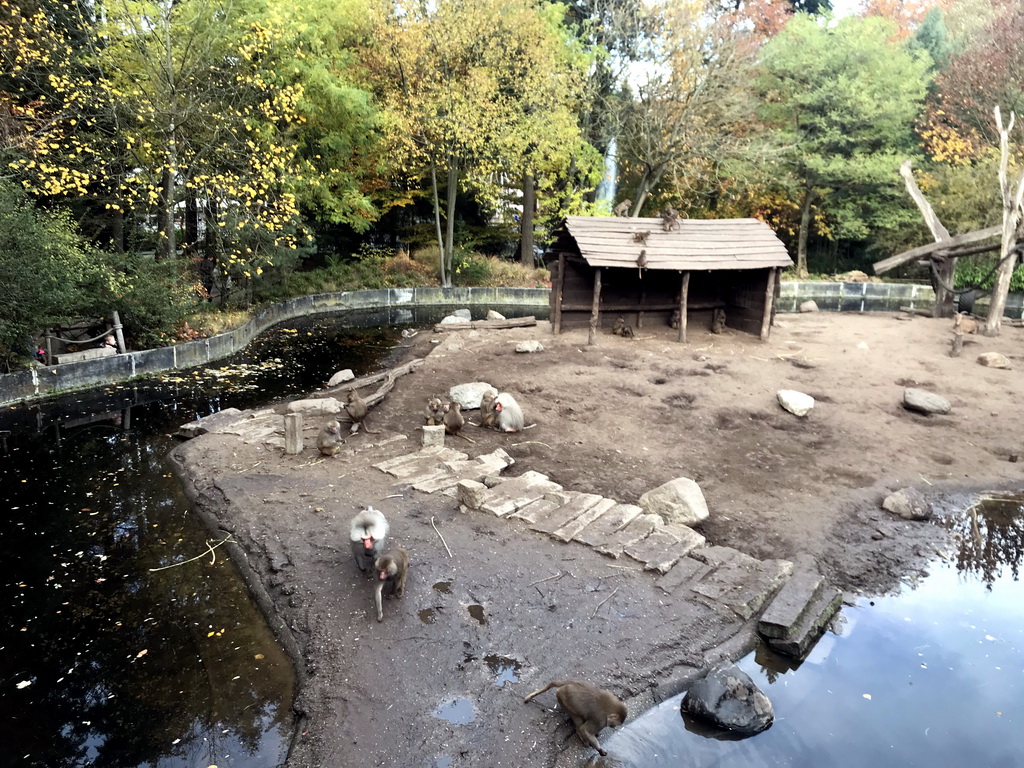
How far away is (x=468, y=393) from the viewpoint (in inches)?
524

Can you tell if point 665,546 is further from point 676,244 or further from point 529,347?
point 676,244

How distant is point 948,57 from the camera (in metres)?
32.3

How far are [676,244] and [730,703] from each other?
565 inches

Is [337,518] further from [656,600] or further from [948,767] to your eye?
[948,767]

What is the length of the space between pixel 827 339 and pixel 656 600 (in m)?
14.6

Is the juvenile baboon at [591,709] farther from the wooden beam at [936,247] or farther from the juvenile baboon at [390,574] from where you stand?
the wooden beam at [936,247]

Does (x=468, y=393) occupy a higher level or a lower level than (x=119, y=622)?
higher

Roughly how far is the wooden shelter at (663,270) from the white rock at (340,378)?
6.08 m

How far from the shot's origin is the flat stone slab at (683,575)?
7375 mm

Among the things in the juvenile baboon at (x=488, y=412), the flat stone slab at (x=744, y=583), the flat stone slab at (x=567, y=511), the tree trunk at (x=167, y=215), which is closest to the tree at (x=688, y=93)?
the tree trunk at (x=167, y=215)

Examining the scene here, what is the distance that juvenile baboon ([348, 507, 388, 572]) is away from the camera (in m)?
7.16

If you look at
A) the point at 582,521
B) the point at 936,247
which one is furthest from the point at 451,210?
the point at 582,521

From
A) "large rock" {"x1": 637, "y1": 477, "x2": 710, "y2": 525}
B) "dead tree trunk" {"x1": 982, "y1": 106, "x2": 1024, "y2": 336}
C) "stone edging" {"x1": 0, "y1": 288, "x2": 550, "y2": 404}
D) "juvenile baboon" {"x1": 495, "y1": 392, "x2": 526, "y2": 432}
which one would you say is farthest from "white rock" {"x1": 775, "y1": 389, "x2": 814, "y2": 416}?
"stone edging" {"x1": 0, "y1": 288, "x2": 550, "y2": 404}

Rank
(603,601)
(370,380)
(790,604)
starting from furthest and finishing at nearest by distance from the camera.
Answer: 1. (370,380)
2. (603,601)
3. (790,604)
